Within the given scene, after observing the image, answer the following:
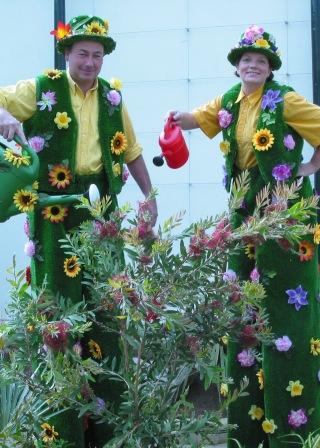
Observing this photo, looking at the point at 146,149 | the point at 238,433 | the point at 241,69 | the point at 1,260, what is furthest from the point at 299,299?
the point at 1,260

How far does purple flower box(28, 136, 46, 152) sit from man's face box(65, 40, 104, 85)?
260 millimetres

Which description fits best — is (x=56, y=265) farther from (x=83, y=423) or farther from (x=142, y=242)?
(x=142, y=242)

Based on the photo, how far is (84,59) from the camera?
3.45 m

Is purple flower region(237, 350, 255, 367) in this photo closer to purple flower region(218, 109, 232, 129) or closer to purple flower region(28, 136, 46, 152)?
purple flower region(218, 109, 232, 129)

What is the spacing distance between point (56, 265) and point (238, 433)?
3.07 ft

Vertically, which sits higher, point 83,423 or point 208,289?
point 208,289

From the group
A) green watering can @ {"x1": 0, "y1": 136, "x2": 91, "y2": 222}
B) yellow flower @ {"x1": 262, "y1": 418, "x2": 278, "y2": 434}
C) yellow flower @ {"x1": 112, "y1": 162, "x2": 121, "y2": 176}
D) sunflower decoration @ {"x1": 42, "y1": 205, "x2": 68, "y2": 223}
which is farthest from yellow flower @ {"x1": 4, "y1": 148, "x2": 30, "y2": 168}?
yellow flower @ {"x1": 262, "y1": 418, "x2": 278, "y2": 434}

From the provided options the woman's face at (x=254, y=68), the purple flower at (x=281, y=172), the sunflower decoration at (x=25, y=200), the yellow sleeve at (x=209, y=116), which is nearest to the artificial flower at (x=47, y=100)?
the sunflower decoration at (x=25, y=200)

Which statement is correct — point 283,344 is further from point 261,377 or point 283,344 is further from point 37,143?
point 37,143

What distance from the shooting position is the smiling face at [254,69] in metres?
3.53

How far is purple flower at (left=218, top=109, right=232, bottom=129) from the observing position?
359 cm

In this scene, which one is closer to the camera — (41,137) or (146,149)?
(41,137)

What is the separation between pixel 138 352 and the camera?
2715mm

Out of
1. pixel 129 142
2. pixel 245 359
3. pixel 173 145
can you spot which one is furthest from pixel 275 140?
pixel 245 359
